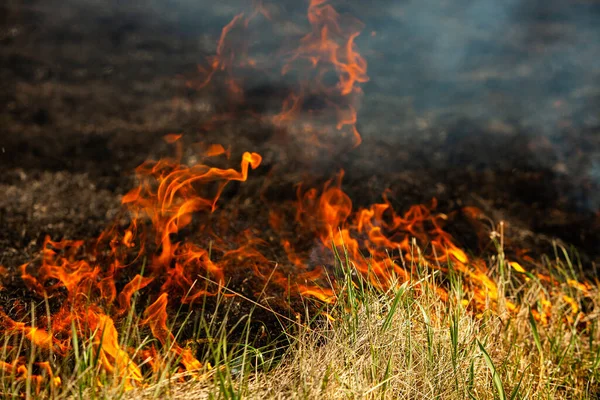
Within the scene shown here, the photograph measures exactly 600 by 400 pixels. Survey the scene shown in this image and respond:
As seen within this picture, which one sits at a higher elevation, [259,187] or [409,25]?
[409,25]

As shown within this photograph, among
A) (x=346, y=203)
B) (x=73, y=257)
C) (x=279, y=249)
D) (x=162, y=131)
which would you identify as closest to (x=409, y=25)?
(x=162, y=131)

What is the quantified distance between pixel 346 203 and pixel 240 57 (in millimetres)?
3899

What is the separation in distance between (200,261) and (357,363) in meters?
0.90

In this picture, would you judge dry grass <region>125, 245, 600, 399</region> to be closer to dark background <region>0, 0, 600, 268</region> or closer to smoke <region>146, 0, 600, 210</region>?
dark background <region>0, 0, 600, 268</region>

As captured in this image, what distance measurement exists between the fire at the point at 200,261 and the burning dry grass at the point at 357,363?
1.9 inches

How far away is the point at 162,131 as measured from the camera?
5.53 m

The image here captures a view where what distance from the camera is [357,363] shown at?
1866mm

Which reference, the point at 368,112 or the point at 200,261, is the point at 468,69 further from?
the point at 200,261

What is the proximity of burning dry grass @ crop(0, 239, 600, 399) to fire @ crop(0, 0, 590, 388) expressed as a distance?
0.16 ft

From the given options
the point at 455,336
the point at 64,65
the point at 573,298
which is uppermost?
the point at 64,65

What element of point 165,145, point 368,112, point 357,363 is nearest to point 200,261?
point 357,363

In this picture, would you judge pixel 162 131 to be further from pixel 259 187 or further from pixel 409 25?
pixel 409 25

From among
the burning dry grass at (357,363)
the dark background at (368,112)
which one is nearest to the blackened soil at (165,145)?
the dark background at (368,112)

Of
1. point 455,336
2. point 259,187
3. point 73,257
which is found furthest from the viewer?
point 259,187
